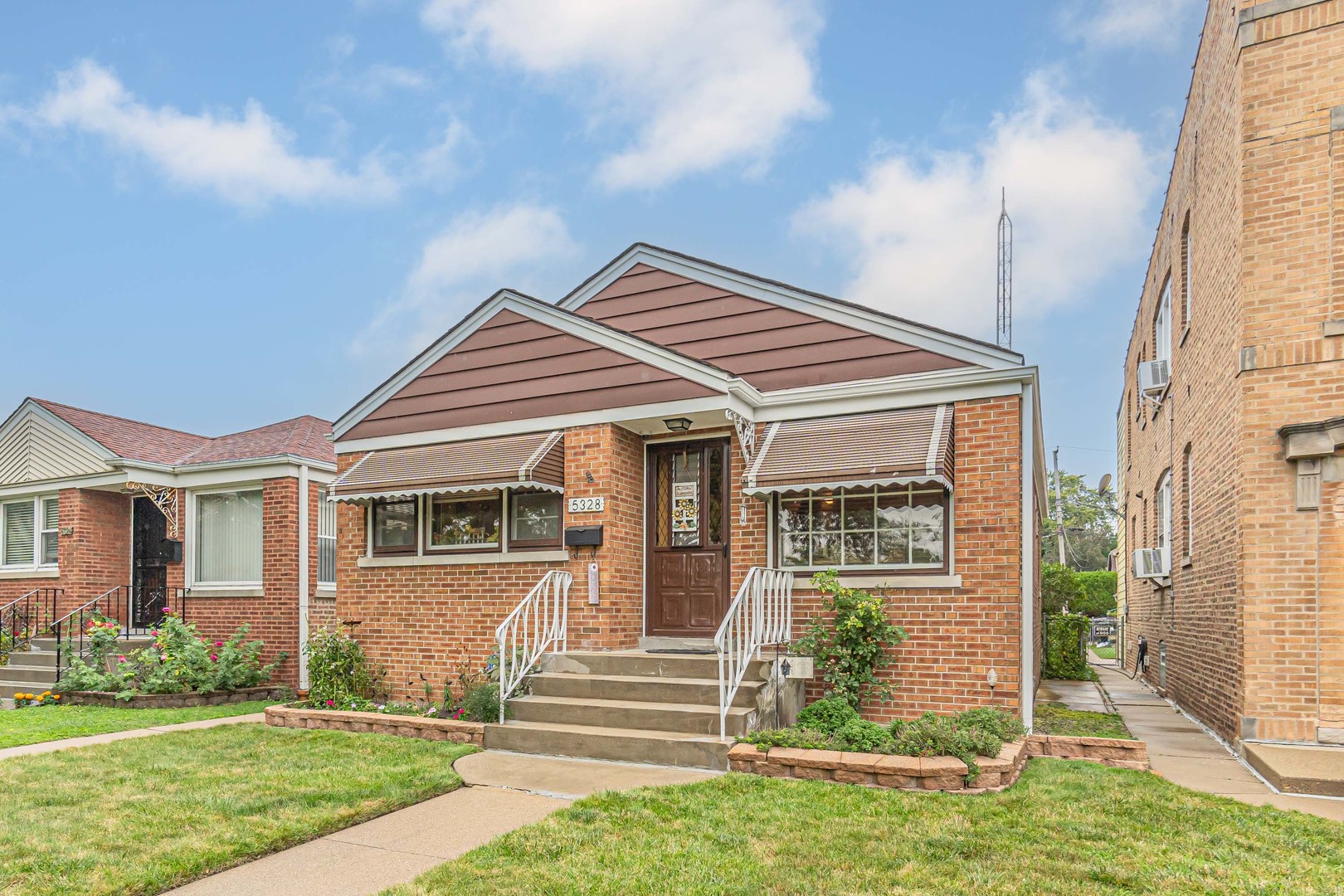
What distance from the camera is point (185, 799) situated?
18.1ft

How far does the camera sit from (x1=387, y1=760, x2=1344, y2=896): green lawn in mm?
3961

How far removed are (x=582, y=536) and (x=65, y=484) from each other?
32.4 ft

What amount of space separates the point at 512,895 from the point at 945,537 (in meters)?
5.05

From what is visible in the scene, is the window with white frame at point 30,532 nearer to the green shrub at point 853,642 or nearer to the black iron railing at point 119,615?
the black iron railing at point 119,615

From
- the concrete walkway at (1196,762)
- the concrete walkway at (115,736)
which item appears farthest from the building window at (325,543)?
the concrete walkway at (1196,762)

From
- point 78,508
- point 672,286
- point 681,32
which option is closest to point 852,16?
point 681,32

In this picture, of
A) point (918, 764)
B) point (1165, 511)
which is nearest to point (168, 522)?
point (918, 764)

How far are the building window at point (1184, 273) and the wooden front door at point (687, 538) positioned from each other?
6.35m

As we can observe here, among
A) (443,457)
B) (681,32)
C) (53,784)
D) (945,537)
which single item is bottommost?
(53,784)

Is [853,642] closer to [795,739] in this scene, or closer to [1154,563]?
[795,739]

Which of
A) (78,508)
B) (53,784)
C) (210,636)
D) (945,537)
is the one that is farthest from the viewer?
(78,508)

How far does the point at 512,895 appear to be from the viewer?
3.85 metres

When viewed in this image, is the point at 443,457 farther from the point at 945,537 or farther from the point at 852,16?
the point at 852,16

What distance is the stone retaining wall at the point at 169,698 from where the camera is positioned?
10289 mm
